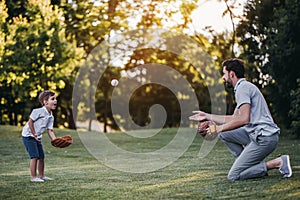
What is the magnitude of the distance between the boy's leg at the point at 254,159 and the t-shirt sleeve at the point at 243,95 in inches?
20.2

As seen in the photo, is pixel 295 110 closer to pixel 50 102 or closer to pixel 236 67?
pixel 236 67

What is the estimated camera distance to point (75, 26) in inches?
1201

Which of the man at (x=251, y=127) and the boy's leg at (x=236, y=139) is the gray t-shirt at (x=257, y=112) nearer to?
the man at (x=251, y=127)

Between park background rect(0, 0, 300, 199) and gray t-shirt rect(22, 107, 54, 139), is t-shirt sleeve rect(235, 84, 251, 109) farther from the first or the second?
gray t-shirt rect(22, 107, 54, 139)

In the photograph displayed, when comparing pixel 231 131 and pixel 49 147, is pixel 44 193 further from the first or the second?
pixel 49 147

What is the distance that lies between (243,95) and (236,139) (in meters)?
0.85

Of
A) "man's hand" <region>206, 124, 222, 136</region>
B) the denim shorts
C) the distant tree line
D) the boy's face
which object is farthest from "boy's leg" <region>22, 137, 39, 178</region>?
the distant tree line

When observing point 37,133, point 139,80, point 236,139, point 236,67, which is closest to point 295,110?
point 236,139

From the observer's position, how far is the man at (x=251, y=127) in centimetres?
631

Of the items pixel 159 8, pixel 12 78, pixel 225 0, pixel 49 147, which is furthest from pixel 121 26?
pixel 49 147

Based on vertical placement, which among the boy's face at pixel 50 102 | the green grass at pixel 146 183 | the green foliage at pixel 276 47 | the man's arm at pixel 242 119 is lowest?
the green grass at pixel 146 183

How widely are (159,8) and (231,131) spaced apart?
72.0 feet

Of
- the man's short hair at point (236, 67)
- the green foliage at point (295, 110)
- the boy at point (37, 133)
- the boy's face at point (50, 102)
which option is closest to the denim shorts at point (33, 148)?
the boy at point (37, 133)

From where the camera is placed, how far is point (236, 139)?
6941 mm
